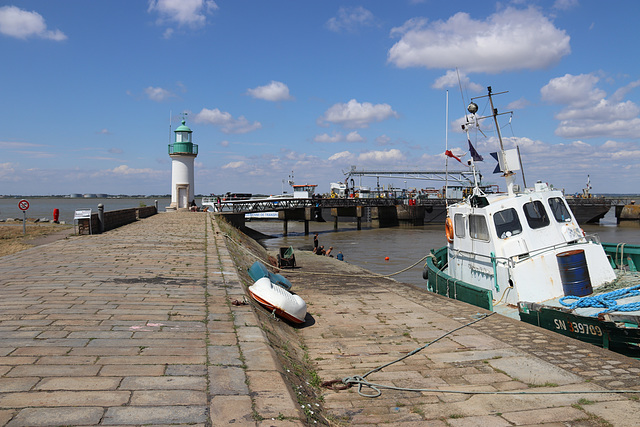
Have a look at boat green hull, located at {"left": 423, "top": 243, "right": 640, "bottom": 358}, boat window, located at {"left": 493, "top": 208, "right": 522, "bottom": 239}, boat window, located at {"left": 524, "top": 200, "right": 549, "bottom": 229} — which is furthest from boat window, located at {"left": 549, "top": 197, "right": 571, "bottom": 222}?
boat green hull, located at {"left": 423, "top": 243, "right": 640, "bottom": 358}

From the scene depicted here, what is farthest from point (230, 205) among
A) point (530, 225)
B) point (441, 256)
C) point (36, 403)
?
point (36, 403)

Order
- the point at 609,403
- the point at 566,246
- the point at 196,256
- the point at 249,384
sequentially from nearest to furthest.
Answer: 1. the point at 249,384
2. the point at 609,403
3. the point at 566,246
4. the point at 196,256

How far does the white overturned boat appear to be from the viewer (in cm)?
761

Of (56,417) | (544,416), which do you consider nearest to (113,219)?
(56,417)

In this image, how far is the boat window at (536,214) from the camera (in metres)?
11.3

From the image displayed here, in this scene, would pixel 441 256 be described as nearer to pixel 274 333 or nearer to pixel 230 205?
pixel 274 333

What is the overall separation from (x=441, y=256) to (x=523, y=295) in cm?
751

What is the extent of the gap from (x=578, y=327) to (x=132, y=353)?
23.4ft

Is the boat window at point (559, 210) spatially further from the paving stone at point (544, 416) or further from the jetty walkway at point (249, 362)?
the paving stone at point (544, 416)

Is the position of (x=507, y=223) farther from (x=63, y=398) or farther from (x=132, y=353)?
(x=63, y=398)

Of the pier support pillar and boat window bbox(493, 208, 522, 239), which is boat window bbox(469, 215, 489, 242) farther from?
the pier support pillar

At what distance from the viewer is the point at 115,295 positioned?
722 cm

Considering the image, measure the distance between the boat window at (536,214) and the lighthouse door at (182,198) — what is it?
1247 inches

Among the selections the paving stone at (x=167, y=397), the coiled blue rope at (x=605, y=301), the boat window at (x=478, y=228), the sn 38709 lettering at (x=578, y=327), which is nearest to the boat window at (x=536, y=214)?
the boat window at (x=478, y=228)
